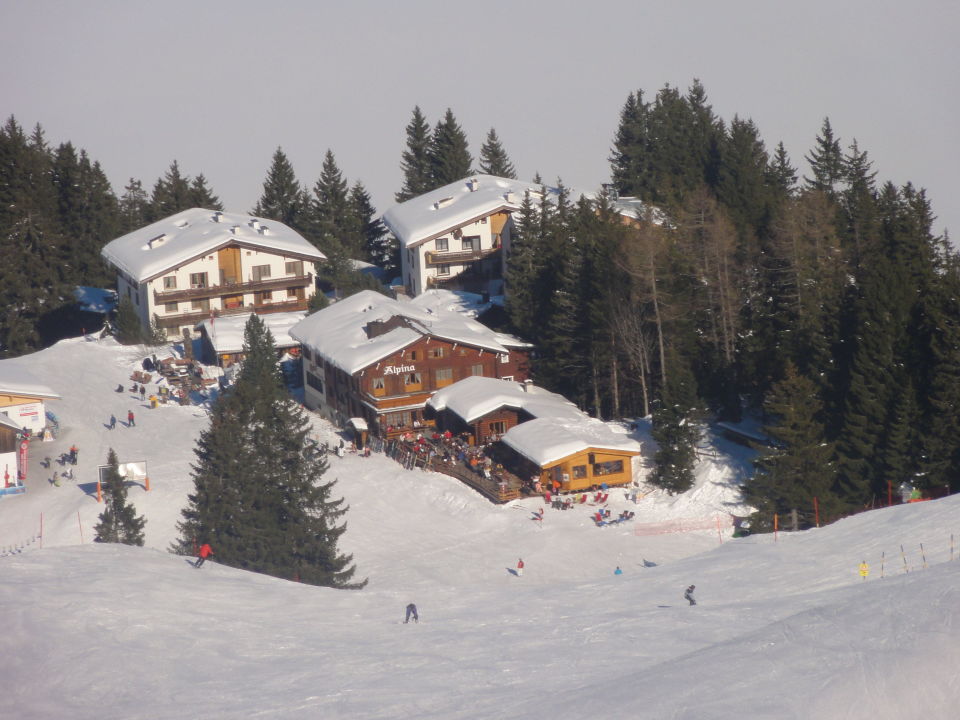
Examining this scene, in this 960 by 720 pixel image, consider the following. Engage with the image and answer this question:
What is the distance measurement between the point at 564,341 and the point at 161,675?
31.4 meters

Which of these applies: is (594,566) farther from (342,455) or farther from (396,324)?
(396,324)

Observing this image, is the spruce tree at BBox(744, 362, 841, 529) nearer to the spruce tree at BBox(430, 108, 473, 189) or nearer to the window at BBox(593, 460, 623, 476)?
the window at BBox(593, 460, 623, 476)

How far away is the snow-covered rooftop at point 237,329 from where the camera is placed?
6512 centimetres

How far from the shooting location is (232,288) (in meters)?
72.2

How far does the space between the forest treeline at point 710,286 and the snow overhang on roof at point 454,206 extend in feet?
13.6

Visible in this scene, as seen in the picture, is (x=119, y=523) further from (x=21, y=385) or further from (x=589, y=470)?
(x=589, y=470)

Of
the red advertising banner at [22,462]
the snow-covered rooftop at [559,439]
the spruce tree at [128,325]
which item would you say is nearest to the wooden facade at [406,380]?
the snow-covered rooftop at [559,439]

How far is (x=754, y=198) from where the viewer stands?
227 ft

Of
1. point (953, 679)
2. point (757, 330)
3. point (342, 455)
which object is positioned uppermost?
point (757, 330)

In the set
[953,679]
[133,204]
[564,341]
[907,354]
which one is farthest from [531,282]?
[133,204]

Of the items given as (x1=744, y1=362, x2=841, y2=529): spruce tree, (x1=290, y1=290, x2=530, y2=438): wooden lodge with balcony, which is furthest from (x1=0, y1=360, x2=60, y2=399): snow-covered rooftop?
(x1=744, y1=362, x2=841, y2=529): spruce tree

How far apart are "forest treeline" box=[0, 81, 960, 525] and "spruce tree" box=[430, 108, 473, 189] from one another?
26.0 ft

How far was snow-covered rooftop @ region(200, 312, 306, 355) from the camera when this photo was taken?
65.1m

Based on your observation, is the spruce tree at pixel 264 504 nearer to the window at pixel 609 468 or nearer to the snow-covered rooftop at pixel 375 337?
the snow-covered rooftop at pixel 375 337
